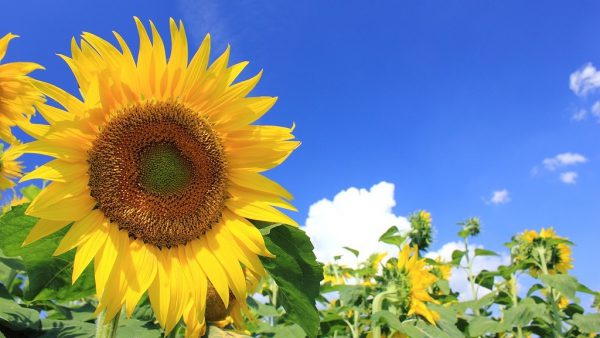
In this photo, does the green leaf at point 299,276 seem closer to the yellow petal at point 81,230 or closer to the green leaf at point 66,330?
the yellow petal at point 81,230

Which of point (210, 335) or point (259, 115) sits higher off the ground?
point (259, 115)

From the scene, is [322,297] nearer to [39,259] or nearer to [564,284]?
[564,284]

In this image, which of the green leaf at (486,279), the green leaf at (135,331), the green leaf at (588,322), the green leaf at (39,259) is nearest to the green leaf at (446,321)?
the green leaf at (588,322)

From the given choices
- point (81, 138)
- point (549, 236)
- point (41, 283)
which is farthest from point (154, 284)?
point (549, 236)

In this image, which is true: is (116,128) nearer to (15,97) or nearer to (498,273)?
(15,97)

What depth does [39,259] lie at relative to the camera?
64.7 inches

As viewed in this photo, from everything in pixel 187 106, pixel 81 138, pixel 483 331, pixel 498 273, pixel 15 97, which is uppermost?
pixel 498 273

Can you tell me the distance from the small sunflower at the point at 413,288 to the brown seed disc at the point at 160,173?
8.37ft

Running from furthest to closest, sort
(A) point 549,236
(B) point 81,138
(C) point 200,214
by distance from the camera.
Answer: (A) point 549,236, (C) point 200,214, (B) point 81,138

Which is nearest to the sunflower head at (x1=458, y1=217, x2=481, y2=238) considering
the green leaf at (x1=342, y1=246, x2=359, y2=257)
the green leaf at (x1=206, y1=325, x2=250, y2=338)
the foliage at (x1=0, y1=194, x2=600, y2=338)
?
the foliage at (x1=0, y1=194, x2=600, y2=338)

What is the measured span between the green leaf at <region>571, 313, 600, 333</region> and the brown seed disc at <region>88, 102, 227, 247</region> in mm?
4783

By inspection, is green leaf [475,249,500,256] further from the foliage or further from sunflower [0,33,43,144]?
sunflower [0,33,43,144]

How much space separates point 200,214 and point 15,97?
1.66 metres

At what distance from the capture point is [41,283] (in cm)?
165
